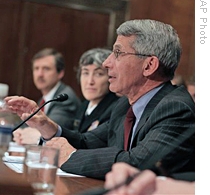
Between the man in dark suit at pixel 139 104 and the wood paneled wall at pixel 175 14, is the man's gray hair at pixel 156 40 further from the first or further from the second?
the wood paneled wall at pixel 175 14

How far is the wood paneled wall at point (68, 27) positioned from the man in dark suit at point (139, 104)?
14.5 feet

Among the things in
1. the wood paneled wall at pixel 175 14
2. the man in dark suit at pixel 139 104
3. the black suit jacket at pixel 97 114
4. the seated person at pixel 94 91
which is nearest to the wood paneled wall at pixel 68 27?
the wood paneled wall at pixel 175 14

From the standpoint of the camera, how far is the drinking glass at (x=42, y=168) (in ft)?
4.95

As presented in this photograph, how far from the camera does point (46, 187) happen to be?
1525 mm

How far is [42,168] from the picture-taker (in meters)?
1.51

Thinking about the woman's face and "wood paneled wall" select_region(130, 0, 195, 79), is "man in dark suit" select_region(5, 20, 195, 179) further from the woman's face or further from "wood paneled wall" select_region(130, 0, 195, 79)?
"wood paneled wall" select_region(130, 0, 195, 79)

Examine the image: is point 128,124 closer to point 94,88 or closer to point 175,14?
point 94,88

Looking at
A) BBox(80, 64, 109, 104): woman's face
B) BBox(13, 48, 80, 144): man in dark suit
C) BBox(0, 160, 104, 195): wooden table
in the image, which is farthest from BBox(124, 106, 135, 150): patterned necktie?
BBox(13, 48, 80, 144): man in dark suit

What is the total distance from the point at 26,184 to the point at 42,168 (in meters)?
0.08

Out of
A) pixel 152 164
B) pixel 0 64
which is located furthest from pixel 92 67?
pixel 152 164

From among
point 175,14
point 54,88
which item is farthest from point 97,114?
point 175,14

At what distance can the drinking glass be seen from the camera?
1.51m

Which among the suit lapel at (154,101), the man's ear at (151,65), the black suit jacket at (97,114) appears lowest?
the black suit jacket at (97,114)

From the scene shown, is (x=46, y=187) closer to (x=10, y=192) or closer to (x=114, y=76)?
(x=10, y=192)
